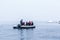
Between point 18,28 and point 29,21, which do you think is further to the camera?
point 29,21

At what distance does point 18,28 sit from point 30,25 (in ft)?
37.9

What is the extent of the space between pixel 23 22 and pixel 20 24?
21.2 feet

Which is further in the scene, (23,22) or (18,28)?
(23,22)

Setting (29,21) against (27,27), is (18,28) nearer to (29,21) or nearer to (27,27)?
(27,27)

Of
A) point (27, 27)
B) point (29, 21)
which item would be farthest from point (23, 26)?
point (29, 21)

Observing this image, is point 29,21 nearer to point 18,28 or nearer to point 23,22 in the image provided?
point 23,22

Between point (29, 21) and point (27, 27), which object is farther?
point (29, 21)

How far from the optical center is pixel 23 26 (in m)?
143

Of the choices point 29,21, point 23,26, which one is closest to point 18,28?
point 23,26

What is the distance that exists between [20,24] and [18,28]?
5.93 meters

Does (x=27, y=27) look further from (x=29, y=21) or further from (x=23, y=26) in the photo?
(x=29, y=21)

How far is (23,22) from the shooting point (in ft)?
498

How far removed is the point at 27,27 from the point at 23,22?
9846 mm

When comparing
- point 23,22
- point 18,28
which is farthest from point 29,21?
point 18,28
